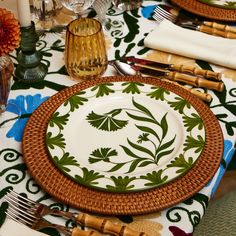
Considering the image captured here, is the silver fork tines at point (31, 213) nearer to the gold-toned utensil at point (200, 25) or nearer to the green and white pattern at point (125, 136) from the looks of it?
the green and white pattern at point (125, 136)

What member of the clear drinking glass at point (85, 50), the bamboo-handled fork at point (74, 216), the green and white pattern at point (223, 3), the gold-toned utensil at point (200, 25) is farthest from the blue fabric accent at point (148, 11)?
the bamboo-handled fork at point (74, 216)

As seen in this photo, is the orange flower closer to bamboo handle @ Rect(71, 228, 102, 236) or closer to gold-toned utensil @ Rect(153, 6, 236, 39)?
bamboo handle @ Rect(71, 228, 102, 236)

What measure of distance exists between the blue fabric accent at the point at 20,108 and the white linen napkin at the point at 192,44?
27 centimetres

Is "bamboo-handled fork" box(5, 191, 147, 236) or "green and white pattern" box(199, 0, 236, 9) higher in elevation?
"green and white pattern" box(199, 0, 236, 9)

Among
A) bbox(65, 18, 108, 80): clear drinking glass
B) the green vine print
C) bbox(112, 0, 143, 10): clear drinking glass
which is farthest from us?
bbox(112, 0, 143, 10): clear drinking glass

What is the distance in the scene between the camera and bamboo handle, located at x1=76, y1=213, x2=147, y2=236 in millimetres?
620

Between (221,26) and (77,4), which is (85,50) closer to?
(77,4)

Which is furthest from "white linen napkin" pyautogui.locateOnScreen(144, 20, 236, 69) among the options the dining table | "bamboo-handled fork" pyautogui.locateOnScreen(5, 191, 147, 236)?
"bamboo-handled fork" pyautogui.locateOnScreen(5, 191, 147, 236)

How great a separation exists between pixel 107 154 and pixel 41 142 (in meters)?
0.11

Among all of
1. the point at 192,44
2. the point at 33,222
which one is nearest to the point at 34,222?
the point at 33,222

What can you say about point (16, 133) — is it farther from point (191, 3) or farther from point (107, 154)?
point (191, 3)

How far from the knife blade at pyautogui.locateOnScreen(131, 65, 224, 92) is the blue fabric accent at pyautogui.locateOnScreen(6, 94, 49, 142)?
20 cm

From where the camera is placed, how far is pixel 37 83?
931 millimetres

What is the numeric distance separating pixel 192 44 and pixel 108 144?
1.13 feet
